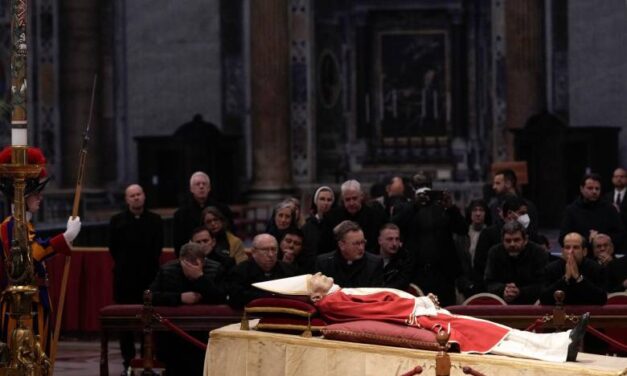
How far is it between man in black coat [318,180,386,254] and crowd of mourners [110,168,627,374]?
0.04 ft

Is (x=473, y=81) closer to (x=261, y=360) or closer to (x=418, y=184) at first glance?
(x=418, y=184)

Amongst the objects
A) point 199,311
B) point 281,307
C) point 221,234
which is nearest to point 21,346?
point 281,307

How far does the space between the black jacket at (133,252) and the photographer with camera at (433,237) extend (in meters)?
2.19

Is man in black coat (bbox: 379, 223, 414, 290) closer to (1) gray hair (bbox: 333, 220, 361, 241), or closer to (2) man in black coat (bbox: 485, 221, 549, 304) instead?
(1) gray hair (bbox: 333, 220, 361, 241)

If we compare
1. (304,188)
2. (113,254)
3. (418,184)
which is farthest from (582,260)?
(304,188)

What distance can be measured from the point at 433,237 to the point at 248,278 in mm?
2489

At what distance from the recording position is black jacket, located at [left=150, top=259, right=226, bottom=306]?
10586 millimetres

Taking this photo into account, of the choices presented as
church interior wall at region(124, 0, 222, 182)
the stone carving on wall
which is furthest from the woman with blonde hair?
church interior wall at region(124, 0, 222, 182)

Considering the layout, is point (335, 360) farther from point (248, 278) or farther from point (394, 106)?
point (394, 106)

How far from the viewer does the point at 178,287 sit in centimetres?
1072

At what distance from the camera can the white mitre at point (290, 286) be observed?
9.37 m

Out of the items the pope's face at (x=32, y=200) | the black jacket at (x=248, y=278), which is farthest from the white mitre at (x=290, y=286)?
the pope's face at (x=32, y=200)

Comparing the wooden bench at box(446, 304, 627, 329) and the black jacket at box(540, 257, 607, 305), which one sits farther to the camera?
the black jacket at box(540, 257, 607, 305)

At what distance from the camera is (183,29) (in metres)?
28.3
